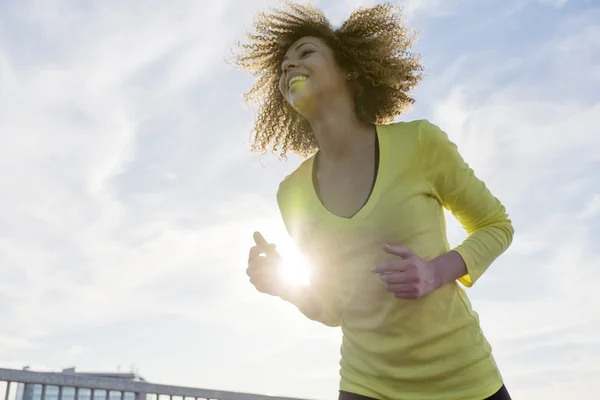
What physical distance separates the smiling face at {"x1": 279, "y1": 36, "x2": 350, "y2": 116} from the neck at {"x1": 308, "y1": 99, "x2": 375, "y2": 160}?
0.15ft

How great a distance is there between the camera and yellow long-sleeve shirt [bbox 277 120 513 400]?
1979 mm

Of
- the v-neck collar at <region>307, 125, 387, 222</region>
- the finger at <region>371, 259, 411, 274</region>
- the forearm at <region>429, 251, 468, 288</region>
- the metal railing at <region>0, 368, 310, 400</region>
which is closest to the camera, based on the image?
the finger at <region>371, 259, 411, 274</region>

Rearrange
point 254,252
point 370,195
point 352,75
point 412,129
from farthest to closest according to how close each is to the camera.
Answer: point 352,75
point 254,252
point 412,129
point 370,195

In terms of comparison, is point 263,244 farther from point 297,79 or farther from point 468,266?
point 468,266

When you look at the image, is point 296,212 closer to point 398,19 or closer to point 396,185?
point 396,185

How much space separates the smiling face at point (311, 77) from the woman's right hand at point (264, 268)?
1.75ft

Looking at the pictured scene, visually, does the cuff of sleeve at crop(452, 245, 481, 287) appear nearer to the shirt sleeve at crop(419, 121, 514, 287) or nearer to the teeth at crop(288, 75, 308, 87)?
the shirt sleeve at crop(419, 121, 514, 287)

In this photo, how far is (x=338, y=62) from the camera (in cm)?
254

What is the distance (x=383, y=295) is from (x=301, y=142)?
1064 millimetres

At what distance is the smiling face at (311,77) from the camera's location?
2346mm

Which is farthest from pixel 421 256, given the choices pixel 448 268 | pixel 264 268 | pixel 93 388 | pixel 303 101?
pixel 93 388

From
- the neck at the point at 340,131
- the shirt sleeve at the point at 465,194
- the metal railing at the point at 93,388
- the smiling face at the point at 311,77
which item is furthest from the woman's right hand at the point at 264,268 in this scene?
the metal railing at the point at 93,388

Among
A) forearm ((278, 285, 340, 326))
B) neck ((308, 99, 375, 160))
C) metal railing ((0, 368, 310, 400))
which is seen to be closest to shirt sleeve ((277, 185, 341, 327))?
forearm ((278, 285, 340, 326))

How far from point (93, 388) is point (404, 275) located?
3.42 meters
